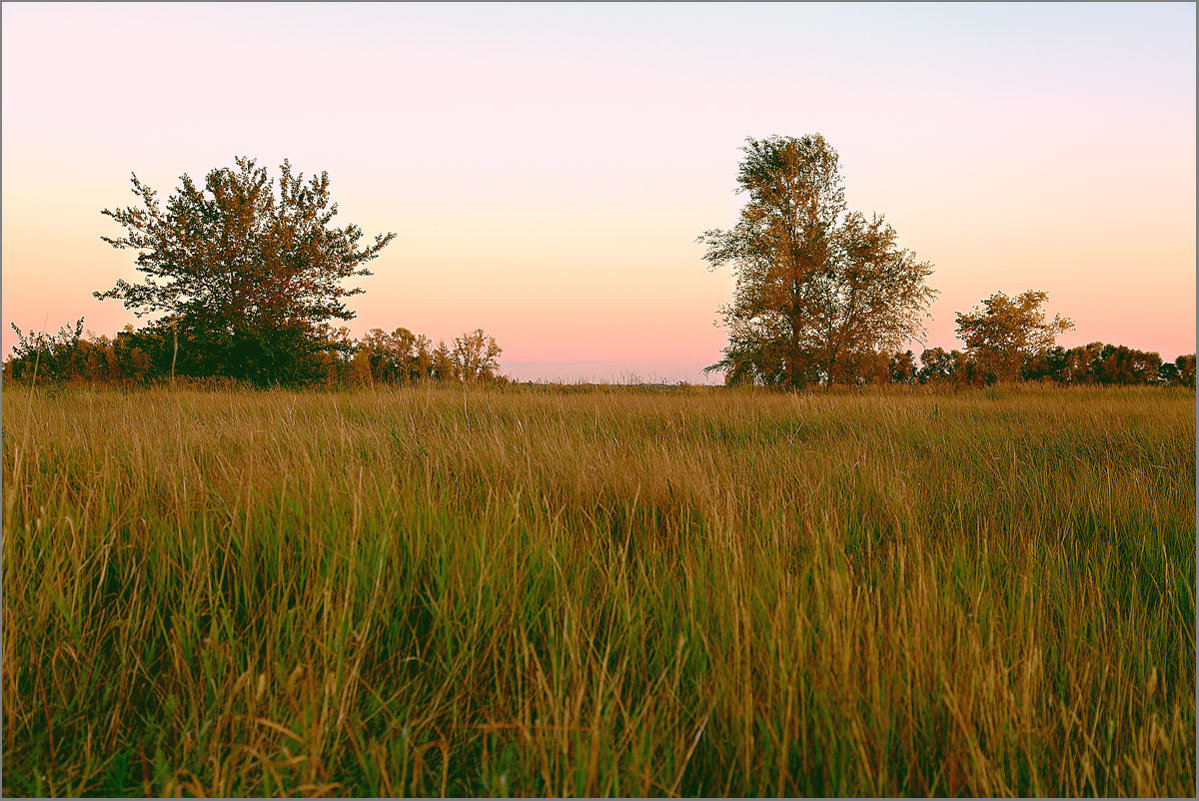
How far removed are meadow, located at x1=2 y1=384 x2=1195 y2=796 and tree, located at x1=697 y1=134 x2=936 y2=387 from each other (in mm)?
21045

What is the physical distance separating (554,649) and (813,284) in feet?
78.5

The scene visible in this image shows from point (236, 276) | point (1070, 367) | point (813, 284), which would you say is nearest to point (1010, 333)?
point (1070, 367)

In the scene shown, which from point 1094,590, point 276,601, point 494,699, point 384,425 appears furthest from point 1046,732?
Result: point 384,425

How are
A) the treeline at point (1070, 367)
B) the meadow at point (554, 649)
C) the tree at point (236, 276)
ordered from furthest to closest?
the treeline at point (1070, 367), the tree at point (236, 276), the meadow at point (554, 649)

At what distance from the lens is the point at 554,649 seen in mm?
1683

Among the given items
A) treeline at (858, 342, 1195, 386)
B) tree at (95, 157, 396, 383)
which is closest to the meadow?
tree at (95, 157, 396, 383)

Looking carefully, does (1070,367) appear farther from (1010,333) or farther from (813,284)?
(813,284)

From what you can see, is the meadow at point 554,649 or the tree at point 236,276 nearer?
the meadow at point 554,649

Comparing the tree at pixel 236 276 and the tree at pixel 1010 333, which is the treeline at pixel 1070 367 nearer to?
the tree at pixel 1010 333

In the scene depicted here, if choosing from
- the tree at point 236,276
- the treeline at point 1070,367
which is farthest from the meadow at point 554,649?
the treeline at point 1070,367

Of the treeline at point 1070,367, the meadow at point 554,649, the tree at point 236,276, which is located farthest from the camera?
the treeline at point 1070,367

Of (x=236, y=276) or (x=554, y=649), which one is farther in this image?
(x=236, y=276)

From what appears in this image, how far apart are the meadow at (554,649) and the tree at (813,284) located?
69.0 feet

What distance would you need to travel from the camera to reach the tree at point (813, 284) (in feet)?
77.5
